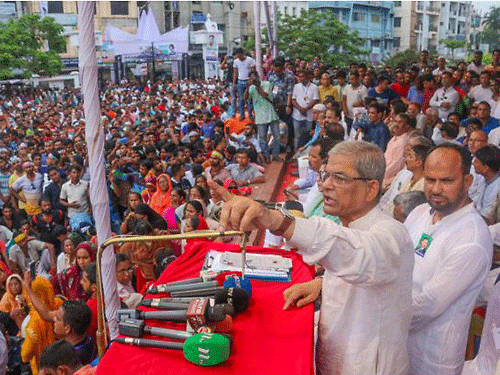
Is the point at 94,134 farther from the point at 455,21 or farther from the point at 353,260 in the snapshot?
the point at 455,21

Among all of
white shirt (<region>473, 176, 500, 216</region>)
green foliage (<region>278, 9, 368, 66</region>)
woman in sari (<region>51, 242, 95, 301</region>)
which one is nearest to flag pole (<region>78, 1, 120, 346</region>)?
woman in sari (<region>51, 242, 95, 301</region>)

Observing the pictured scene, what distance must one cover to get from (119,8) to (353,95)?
36.4 metres

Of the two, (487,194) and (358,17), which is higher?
(358,17)

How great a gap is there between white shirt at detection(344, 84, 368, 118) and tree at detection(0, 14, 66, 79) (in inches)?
992

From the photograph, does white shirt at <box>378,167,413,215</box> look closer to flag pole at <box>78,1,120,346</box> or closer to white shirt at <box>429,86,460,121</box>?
flag pole at <box>78,1,120,346</box>

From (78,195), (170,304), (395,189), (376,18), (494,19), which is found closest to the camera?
(170,304)

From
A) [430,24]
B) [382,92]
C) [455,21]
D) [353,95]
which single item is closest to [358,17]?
[430,24]

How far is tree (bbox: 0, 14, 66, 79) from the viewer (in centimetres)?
2942

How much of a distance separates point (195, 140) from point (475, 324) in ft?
27.5

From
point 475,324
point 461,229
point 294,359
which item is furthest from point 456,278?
point 294,359

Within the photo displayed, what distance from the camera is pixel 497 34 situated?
50.6m

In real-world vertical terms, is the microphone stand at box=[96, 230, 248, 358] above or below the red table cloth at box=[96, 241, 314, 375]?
above

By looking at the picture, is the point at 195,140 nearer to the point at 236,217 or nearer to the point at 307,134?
the point at 307,134

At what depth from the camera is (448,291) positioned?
8.55 feet
